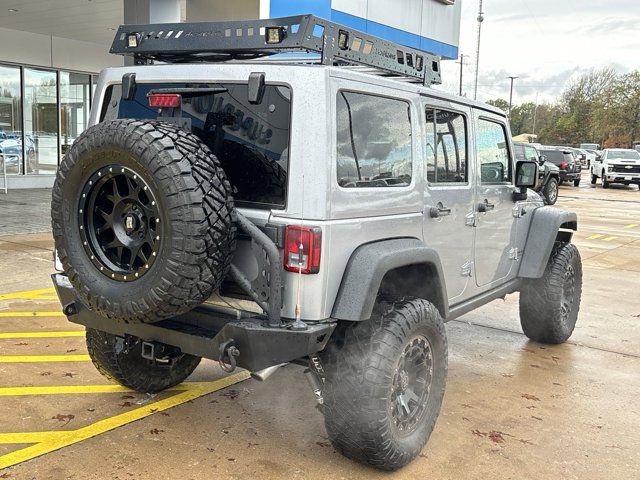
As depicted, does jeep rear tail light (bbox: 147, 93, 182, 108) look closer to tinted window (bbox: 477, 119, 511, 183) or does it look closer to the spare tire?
the spare tire

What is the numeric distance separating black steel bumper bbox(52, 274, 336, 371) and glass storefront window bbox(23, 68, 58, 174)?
1616cm

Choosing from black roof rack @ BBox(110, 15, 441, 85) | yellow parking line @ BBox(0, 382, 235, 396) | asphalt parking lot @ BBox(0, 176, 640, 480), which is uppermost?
black roof rack @ BBox(110, 15, 441, 85)

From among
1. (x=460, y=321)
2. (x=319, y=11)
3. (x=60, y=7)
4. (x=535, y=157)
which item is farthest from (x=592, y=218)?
(x=60, y=7)

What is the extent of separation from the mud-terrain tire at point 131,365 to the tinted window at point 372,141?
158cm

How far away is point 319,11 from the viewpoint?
1005 centimetres

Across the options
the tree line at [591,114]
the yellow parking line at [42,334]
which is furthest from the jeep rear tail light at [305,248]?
the tree line at [591,114]

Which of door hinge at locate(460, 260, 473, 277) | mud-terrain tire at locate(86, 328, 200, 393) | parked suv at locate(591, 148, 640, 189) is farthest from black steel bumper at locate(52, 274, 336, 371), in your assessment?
parked suv at locate(591, 148, 640, 189)

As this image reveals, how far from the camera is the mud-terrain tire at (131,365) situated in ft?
12.5

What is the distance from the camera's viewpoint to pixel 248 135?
301 cm

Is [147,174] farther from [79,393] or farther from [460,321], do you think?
[460,321]

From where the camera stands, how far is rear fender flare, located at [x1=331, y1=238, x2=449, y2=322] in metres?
2.92

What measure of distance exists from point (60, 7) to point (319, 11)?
259 inches

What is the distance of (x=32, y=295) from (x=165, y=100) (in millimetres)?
4209

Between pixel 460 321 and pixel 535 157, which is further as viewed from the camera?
pixel 535 157
